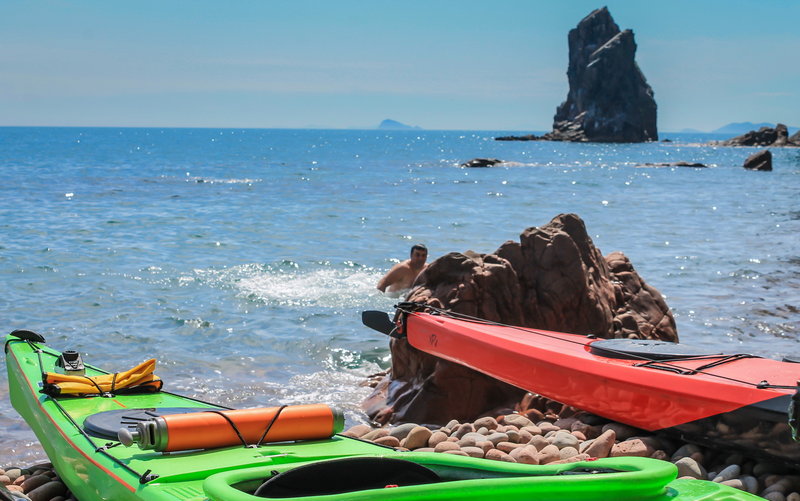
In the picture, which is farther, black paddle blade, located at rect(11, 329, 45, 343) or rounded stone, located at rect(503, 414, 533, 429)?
black paddle blade, located at rect(11, 329, 45, 343)

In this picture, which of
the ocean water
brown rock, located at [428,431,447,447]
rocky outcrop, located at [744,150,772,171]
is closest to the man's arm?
the ocean water

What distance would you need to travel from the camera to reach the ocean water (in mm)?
8766

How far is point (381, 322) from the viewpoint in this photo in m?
7.05

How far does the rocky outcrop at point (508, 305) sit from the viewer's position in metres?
6.60

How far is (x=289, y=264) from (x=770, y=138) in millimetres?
86633

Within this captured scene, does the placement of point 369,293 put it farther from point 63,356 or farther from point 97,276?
point 63,356

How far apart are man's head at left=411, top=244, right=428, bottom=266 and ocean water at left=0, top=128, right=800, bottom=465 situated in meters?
0.73

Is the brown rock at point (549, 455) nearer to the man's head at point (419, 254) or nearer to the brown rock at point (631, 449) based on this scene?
the brown rock at point (631, 449)

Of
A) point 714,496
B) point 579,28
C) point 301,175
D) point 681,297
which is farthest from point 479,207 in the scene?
point 579,28

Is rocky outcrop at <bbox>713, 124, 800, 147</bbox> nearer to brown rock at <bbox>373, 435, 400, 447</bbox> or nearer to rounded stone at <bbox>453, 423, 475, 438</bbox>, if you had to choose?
rounded stone at <bbox>453, 423, 475, 438</bbox>

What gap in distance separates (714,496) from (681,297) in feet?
30.4

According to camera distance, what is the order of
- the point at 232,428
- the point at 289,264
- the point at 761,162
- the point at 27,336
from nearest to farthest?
the point at 232,428 < the point at 27,336 < the point at 289,264 < the point at 761,162

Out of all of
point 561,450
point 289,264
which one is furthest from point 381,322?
point 289,264

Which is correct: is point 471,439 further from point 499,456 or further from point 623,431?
point 623,431
